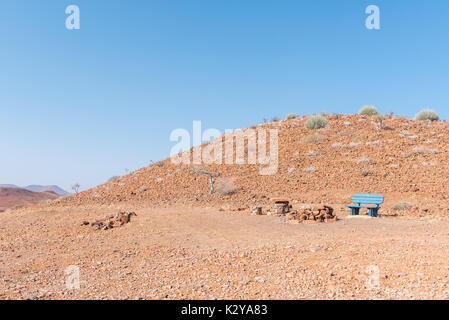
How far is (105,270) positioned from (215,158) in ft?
67.7

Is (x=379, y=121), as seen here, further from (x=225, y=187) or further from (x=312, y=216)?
(x=312, y=216)

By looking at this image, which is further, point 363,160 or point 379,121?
point 379,121

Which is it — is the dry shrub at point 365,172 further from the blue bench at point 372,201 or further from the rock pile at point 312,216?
the rock pile at point 312,216

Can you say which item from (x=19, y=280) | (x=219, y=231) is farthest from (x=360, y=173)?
(x=19, y=280)

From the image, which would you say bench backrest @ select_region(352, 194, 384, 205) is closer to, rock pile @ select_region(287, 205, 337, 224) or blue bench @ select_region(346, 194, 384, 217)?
blue bench @ select_region(346, 194, 384, 217)

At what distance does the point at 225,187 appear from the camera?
66.9ft

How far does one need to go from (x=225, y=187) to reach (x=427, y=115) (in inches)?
912

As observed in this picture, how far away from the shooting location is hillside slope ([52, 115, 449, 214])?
17.7m

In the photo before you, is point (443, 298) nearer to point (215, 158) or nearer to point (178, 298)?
point (178, 298)

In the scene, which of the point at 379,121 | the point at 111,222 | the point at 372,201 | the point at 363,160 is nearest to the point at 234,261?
the point at 111,222

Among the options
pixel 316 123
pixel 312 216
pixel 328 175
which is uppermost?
pixel 316 123

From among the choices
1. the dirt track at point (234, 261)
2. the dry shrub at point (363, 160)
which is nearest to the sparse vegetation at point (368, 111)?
the dry shrub at point (363, 160)

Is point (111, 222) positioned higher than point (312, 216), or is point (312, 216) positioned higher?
point (312, 216)

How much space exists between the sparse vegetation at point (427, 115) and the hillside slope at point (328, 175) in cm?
262
